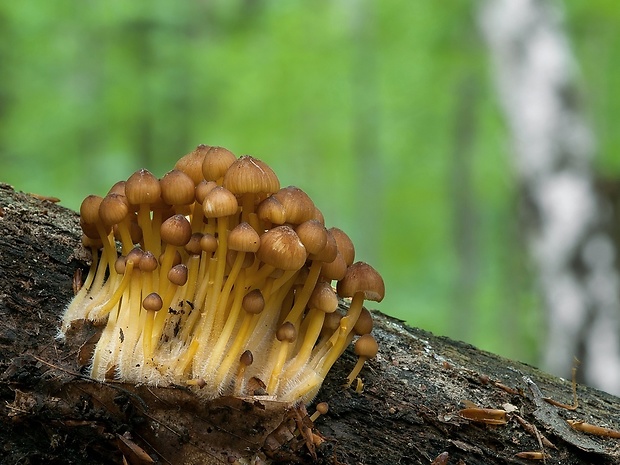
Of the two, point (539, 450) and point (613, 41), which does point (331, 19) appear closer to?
point (613, 41)

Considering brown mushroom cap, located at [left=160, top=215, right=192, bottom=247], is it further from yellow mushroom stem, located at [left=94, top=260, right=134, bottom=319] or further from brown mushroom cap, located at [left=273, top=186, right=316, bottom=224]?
brown mushroom cap, located at [left=273, top=186, right=316, bottom=224]

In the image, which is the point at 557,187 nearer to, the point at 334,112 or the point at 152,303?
the point at 152,303

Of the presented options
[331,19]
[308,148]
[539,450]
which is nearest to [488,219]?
[308,148]

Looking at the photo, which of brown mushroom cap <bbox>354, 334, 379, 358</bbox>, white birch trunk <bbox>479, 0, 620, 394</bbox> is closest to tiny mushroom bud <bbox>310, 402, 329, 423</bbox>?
brown mushroom cap <bbox>354, 334, 379, 358</bbox>

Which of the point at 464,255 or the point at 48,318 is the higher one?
the point at 464,255

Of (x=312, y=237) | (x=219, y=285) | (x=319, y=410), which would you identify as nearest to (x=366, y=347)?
(x=319, y=410)

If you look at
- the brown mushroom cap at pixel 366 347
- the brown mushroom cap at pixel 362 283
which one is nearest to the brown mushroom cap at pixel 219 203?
the brown mushroom cap at pixel 362 283
